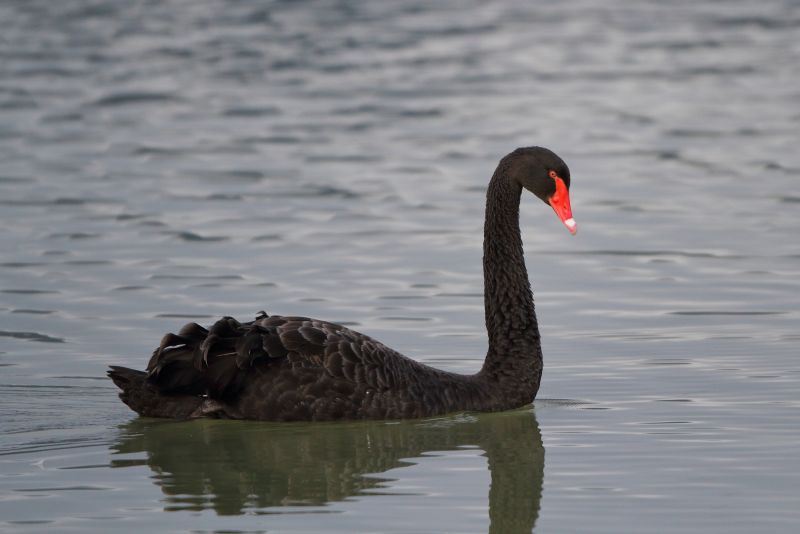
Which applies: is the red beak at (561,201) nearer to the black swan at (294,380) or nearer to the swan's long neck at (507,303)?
the black swan at (294,380)

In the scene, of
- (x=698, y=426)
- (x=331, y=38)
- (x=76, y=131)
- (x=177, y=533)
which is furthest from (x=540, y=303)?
(x=331, y=38)

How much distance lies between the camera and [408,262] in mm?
12023

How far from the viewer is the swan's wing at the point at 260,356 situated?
789 centimetres

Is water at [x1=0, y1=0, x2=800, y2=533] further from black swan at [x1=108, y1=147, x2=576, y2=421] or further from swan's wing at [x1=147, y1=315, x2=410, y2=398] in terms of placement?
swan's wing at [x1=147, y1=315, x2=410, y2=398]

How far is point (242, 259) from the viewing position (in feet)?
39.5

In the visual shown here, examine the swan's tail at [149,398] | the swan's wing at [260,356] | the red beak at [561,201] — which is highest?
the red beak at [561,201]

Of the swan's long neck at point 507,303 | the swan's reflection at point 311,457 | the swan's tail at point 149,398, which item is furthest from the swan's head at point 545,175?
the swan's tail at point 149,398

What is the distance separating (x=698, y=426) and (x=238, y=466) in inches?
88.9

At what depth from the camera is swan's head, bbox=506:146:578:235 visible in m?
8.61

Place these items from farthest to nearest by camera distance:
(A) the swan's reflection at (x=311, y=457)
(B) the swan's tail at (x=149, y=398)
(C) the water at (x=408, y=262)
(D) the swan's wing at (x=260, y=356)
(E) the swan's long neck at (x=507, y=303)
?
1. (E) the swan's long neck at (x=507, y=303)
2. (B) the swan's tail at (x=149, y=398)
3. (D) the swan's wing at (x=260, y=356)
4. (C) the water at (x=408, y=262)
5. (A) the swan's reflection at (x=311, y=457)

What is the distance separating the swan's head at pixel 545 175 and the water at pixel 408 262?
1.03m

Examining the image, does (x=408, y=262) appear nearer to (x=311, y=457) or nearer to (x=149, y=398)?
(x=149, y=398)

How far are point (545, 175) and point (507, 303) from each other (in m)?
0.73

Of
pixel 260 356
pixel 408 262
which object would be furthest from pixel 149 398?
pixel 408 262
